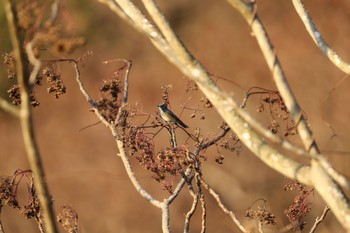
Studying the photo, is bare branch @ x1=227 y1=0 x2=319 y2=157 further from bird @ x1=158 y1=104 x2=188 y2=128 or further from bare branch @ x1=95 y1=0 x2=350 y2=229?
bird @ x1=158 y1=104 x2=188 y2=128

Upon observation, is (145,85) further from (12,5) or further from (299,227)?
(12,5)

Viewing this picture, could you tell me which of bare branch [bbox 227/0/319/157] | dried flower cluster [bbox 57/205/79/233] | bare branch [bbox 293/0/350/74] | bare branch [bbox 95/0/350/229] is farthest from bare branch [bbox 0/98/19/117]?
bare branch [bbox 293/0/350/74]

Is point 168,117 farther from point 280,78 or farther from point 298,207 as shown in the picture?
point 280,78

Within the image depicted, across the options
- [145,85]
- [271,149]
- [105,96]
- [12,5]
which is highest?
[145,85]

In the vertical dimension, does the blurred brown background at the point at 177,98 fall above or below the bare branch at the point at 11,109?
above

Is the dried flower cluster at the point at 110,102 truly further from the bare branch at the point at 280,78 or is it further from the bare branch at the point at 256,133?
the bare branch at the point at 280,78

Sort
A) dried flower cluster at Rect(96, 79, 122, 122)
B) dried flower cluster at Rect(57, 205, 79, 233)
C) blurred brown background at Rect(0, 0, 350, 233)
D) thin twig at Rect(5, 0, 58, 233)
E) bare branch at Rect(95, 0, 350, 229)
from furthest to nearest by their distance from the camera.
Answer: blurred brown background at Rect(0, 0, 350, 233), dried flower cluster at Rect(57, 205, 79, 233), dried flower cluster at Rect(96, 79, 122, 122), bare branch at Rect(95, 0, 350, 229), thin twig at Rect(5, 0, 58, 233)

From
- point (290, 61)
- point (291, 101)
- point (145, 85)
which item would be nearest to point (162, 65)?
point (145, 85)

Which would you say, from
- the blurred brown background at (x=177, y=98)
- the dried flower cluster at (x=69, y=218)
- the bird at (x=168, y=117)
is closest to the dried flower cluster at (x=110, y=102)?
the dried flower cluster at (x=69, y=218)
